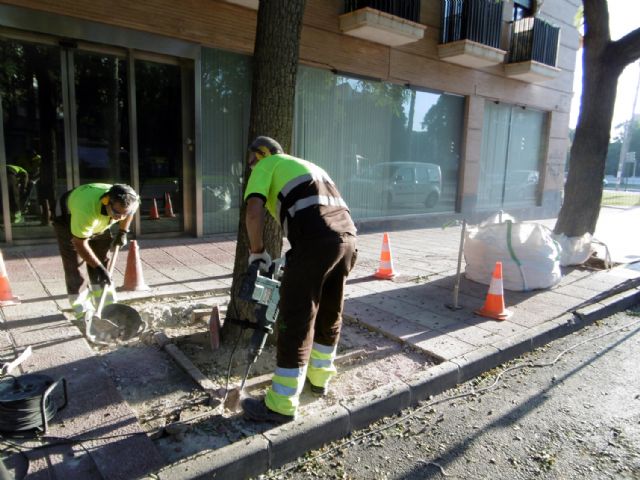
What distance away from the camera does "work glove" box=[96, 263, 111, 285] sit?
13.3 feet

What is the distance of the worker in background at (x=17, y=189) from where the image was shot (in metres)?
6.85

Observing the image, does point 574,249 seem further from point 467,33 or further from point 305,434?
point 467,33

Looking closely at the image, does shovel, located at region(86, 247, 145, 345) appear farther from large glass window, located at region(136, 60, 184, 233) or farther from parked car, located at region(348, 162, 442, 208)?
parked car, located at region(348, 162, 442, 208)

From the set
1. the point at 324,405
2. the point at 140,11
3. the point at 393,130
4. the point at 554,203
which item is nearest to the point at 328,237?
the point at 324,405

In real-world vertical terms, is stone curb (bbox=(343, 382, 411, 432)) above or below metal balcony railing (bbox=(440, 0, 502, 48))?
below

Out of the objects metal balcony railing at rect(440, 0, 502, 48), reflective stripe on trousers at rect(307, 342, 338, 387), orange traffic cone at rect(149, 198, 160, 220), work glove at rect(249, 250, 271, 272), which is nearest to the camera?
work glove at rect(249, 250, 271, 272)

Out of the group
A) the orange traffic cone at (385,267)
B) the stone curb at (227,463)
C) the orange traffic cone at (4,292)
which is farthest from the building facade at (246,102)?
the stone curb at (227,463)

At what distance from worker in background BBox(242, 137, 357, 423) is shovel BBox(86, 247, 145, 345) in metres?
1.70

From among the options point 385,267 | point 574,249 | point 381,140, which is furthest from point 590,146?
point 381,140

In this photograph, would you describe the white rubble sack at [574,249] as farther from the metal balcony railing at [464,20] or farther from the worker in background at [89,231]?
the worker in background at [89,231]

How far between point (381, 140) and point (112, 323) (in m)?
8.17

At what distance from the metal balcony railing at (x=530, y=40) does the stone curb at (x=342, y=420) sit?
1061 cm

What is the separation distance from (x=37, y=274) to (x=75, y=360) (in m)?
2.80

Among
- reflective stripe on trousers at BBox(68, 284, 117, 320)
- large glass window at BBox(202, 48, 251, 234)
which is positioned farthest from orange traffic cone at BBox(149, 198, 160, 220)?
reflective stripe on trousers at BBox(68, 284, 117, 320)
